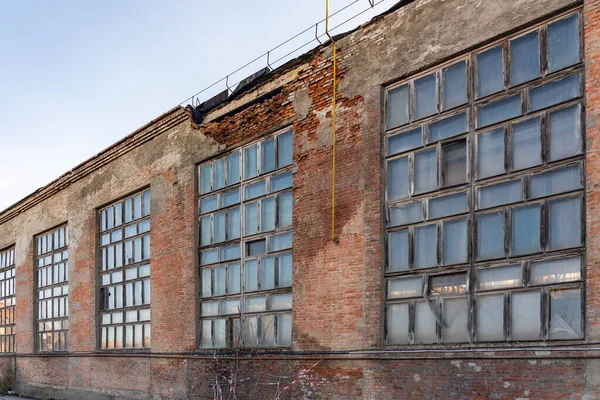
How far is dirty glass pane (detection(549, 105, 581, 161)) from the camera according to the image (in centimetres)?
891

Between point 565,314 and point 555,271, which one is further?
point 555,271

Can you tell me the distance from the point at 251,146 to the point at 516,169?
6680mm

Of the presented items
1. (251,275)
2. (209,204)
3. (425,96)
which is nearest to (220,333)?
(251,275)

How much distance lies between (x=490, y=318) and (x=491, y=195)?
1.85 m

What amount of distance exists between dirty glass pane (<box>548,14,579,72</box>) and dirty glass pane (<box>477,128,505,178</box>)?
1.25 metres

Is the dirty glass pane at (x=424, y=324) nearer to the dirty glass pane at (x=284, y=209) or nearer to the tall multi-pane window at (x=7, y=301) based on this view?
the dirty glass pane at (x=284, y=209)

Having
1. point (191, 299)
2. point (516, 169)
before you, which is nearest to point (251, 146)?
point (191, 299)

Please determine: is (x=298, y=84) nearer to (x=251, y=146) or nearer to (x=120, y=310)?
(x=251, y=146)

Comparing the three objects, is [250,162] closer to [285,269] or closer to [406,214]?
[285,269]

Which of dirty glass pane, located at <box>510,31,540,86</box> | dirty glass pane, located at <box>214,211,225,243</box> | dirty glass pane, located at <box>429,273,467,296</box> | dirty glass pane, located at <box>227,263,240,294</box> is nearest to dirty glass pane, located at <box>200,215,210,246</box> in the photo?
dirty glass pane, located at <box>214,211,225,243</box>

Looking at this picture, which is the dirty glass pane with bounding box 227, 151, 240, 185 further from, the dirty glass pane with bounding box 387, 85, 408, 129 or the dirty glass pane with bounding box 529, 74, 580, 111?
the dirty glass pane with bounding box 529, 74, 580, 111

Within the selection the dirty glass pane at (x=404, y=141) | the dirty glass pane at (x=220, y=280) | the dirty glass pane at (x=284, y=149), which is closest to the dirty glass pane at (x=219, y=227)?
the dirty glass pane at (x=220, y=280)

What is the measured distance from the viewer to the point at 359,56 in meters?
11.9

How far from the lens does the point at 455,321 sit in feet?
33.1
